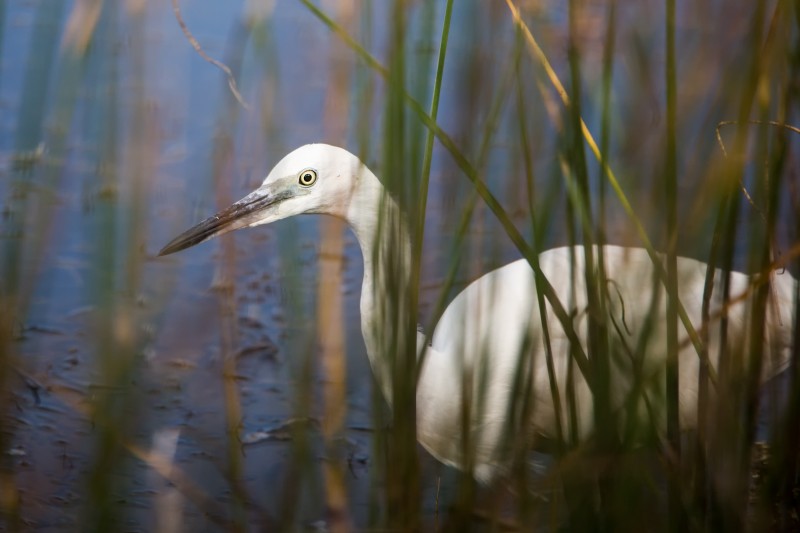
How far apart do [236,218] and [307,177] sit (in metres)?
0.13

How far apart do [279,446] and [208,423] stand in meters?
0.15

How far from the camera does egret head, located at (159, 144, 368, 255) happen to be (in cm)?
151

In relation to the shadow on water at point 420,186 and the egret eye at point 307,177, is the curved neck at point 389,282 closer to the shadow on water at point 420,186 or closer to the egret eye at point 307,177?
the shadow on water at point 420,186

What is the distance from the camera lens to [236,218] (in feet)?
5.01

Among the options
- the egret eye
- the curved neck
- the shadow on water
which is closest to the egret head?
the egret eye

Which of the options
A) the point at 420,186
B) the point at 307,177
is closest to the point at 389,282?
the point at 420,186

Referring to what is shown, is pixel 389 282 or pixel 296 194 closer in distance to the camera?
pixel 389 282

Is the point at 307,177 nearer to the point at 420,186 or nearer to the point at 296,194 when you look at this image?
the point at 296,194

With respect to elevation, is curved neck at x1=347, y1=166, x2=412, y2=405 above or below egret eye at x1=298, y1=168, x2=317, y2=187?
below

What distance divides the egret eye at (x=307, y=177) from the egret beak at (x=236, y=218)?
0.03 meters

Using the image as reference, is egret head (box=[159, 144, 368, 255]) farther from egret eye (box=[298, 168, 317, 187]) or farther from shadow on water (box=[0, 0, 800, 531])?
shadow on water (box=[0, 0, 800, 531])

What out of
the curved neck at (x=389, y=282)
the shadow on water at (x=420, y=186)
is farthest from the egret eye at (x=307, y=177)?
the curved neck at (x=389, y=282)

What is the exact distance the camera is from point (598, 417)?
2.58ft

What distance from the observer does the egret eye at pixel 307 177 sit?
4.99 feet
